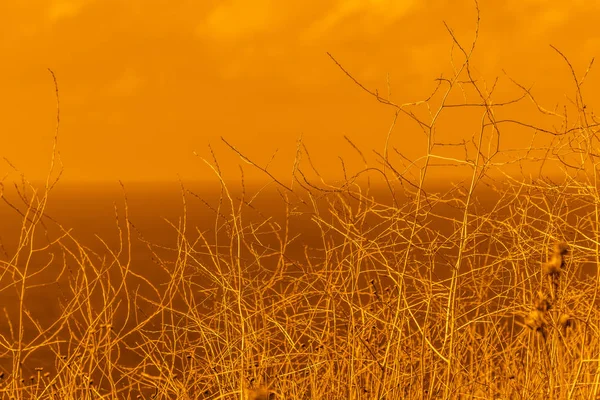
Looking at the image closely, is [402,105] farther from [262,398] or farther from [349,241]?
[262,398]

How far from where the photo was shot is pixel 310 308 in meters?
3.20

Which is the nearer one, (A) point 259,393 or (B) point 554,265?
(A) point 259,393

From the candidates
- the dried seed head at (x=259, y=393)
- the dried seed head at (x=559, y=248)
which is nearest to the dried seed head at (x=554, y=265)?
the dried seed head at (x=559, y=248)

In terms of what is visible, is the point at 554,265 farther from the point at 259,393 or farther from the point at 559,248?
the point at 259,393

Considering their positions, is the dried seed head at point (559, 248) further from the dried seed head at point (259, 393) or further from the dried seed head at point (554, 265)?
the dried seed head at point (259, 393)

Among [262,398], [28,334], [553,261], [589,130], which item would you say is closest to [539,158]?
[589,130]

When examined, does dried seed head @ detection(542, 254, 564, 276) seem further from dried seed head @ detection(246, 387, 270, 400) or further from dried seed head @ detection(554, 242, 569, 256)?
dried seed head @ detection(246, 387, 270, 400)

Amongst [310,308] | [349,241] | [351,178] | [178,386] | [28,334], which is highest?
[351,178]

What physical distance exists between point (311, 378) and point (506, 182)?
1.12m

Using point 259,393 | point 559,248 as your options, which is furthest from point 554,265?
point 259,393

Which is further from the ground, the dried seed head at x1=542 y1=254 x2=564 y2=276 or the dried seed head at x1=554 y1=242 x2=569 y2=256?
the dried seed head at x1=554 y1=242 x2=569 y2=256

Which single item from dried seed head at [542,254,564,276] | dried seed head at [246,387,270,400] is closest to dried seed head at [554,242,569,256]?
dried seed head at [542,254,564,276]

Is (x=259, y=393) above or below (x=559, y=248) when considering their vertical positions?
below

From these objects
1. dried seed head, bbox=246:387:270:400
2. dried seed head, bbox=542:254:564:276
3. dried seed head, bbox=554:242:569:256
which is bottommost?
dried seed head, bbox=246:387:270:400
